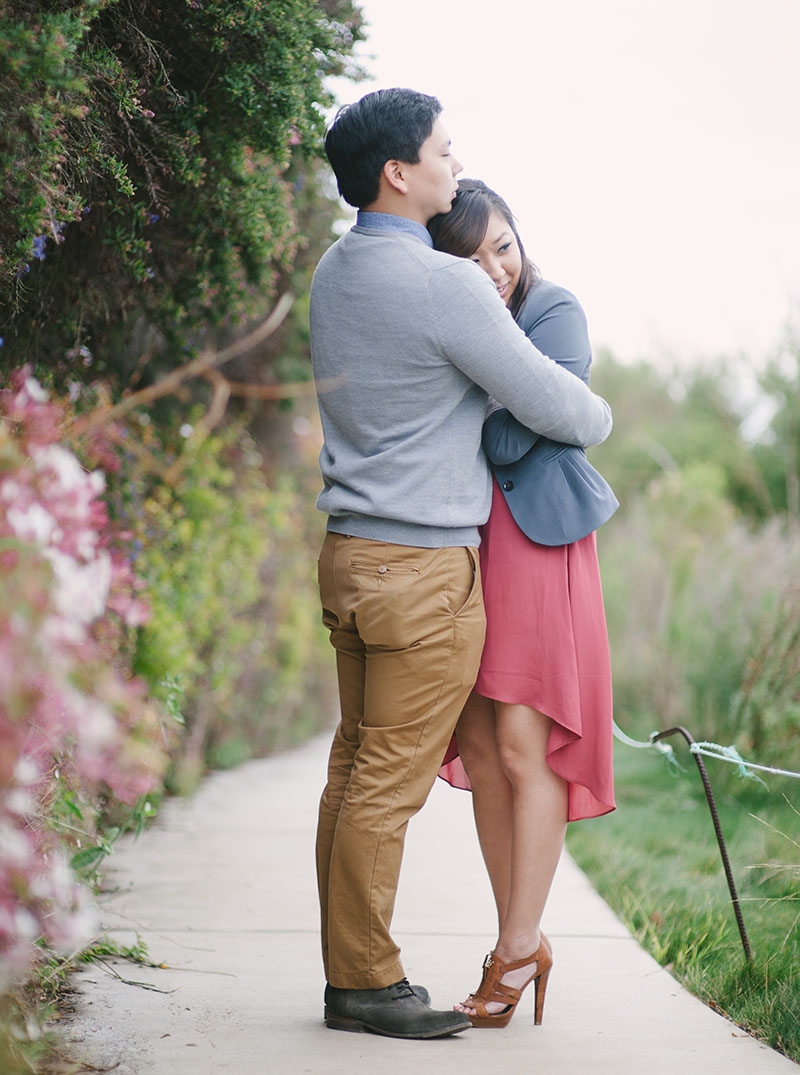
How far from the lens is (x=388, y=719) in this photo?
2.29 meters

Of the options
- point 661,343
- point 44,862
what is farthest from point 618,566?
point 661,343

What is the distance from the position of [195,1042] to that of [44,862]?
500 millimetres

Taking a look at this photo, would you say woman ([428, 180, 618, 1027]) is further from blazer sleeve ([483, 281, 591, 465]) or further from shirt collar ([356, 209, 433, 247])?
shirt collar ([356, 209, 433, 247])

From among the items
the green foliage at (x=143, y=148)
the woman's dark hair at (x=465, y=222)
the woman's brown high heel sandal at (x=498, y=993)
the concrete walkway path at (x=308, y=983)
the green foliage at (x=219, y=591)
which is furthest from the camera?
the green foliage at (x=219, y=591)

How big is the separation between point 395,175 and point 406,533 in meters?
0.75

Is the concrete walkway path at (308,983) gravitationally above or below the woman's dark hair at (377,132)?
below

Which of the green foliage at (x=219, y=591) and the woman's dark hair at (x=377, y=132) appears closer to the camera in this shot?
the woman's dark hair at (x=377, y=132)

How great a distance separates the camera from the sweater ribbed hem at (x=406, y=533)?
7.59 ft

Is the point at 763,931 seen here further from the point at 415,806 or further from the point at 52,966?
the point at 52,966

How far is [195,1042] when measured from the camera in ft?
7.22

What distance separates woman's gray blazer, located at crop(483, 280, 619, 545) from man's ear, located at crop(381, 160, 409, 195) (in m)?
0.41

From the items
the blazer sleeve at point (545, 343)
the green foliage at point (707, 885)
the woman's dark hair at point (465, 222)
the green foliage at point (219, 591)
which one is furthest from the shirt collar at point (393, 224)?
the green foliage at point (707, 885)

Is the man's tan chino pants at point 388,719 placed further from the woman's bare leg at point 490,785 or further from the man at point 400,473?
the woman's bare leg at point 490,785

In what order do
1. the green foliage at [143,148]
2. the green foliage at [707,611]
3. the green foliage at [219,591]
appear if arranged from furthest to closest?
the green foliage at [707,611], the green foliage at [219,591], the green foliage at [143,148]
